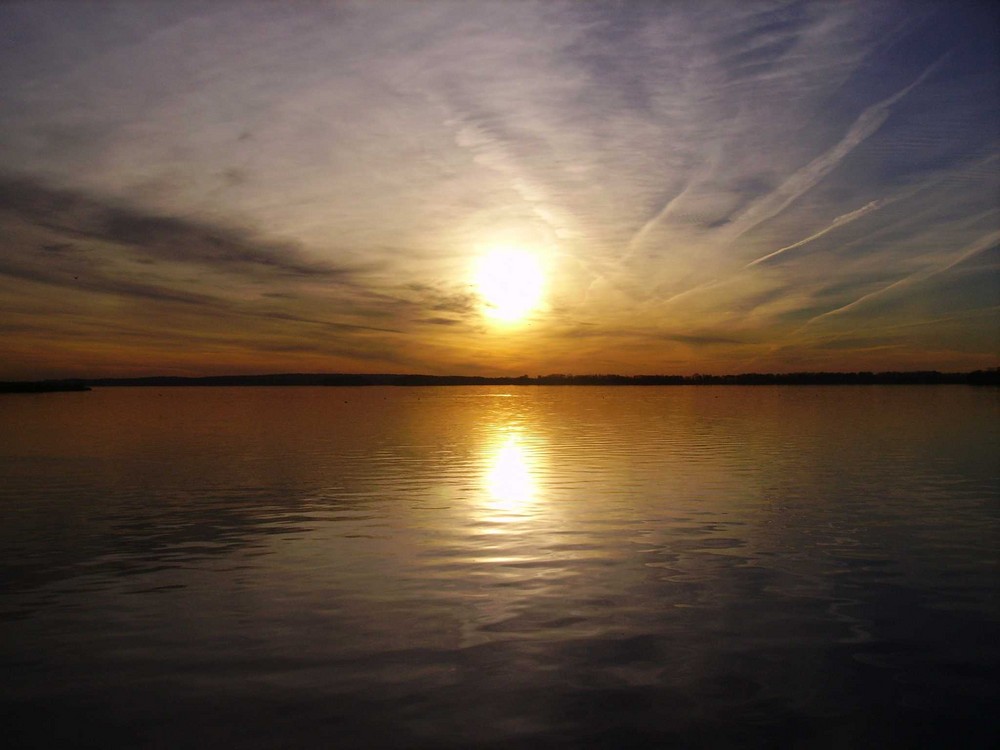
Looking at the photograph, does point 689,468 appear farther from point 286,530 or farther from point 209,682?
point 209,682

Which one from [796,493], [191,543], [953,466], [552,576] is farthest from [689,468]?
[191,543]

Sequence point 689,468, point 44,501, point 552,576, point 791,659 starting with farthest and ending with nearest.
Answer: point 689,468, point 44,501, point 552,576, point 791,659

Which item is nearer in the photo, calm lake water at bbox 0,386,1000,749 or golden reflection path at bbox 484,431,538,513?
calm lake water at bbox 0,386,1000,749

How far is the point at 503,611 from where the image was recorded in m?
14.3

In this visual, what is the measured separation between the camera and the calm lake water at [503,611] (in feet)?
32.1

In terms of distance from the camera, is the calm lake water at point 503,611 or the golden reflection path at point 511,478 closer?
the calm lake water at point 503,611

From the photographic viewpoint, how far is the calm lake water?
9773mm

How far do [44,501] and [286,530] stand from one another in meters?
12.1

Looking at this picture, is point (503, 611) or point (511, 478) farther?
point (511, 478)

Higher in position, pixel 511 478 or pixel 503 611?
pixel 511 478

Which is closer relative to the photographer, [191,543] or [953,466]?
[191,543]

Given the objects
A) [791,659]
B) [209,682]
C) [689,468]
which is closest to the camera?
[209,682]

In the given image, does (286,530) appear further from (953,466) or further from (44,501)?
(953,466)

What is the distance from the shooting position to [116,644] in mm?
12539
